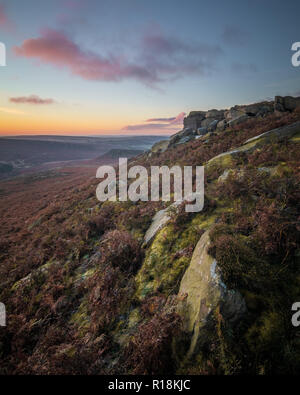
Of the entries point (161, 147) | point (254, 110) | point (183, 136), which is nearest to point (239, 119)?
point (254, 110)

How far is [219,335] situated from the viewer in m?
3.02

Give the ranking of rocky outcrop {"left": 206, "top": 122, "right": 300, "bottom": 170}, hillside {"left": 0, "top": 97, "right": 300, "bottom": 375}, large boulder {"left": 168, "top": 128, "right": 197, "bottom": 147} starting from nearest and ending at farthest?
hillside {"left": 0, "top": 97, "right": 300, "bottom": 375} < rocky outcrop {"left": 206, "top": 122, "right": 300, "bottom": 170} < large boulder {"left": 168, "top": 128, "right": 197, "bottom": 147}

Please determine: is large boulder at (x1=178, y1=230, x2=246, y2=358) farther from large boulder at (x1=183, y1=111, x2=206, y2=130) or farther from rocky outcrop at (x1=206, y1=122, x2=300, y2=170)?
large boulder at (x1=183, y1=111, x2=206, y2=130)

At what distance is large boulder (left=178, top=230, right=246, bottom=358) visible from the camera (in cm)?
316

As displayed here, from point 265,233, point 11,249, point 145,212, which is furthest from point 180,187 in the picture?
point 11,249

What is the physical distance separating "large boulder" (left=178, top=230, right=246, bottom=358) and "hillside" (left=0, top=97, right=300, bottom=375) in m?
0.02

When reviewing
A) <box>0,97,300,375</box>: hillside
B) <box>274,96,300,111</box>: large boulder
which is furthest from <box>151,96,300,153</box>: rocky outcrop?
<box>0,97,300,375</box>: hillside

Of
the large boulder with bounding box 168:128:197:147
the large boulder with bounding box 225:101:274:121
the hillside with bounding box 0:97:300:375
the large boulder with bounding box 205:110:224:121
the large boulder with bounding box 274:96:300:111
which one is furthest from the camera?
the large boulder with bounding box 205:110:224:121

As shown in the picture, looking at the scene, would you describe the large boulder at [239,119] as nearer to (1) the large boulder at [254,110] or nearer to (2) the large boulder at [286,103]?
(1) the large boulder at [254,110]

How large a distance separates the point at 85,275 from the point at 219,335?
17.1 feet

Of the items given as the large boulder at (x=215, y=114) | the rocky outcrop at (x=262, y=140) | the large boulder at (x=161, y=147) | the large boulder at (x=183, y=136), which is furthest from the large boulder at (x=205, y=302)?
the large boulder at (x=215, y=114)

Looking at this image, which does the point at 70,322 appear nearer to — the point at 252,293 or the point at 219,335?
the point at 219,335

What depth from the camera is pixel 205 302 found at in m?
3.39

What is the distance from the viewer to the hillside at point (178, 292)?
3.08m
